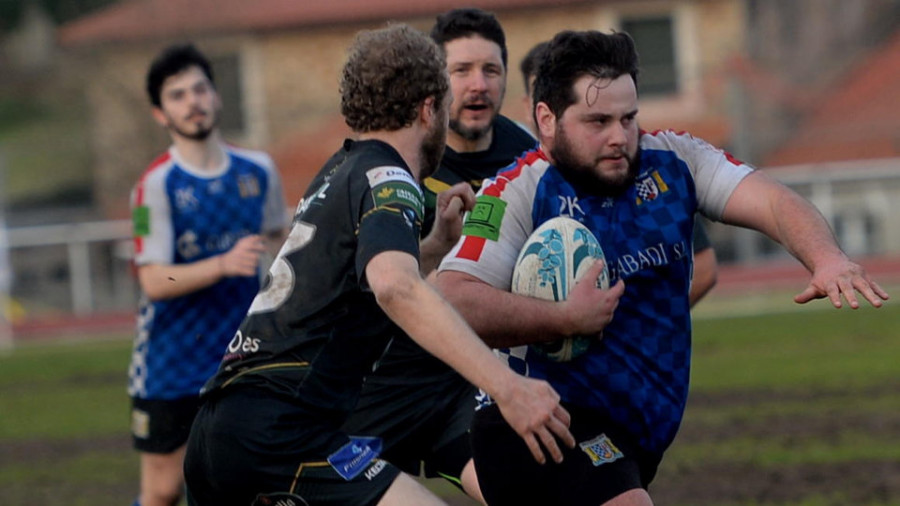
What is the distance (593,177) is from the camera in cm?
492

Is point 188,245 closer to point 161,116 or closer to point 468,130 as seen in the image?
point 161,116

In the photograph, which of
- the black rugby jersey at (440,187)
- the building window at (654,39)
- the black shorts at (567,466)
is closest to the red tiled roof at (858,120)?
the building window at (654,39)

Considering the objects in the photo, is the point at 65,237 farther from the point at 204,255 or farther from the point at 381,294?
the point at 381,294

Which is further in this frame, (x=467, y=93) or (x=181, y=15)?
(x=181, y=15)

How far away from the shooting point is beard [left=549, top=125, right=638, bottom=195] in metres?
4.90

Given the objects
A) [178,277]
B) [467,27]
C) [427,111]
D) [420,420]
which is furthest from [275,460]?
[178,277]

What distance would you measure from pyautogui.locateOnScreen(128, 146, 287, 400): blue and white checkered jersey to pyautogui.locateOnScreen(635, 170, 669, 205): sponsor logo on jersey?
3053mm

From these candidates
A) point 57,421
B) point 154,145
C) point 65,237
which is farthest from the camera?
point 154,145

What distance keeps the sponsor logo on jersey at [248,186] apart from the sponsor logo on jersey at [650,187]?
128 inches

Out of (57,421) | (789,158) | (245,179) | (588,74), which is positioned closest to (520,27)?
(789,158)

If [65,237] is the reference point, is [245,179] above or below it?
above

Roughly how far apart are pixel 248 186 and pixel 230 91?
29188mm

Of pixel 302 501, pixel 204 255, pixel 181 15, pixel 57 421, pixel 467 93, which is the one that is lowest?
pixel 57 421

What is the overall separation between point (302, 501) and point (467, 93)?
2.27 meters
